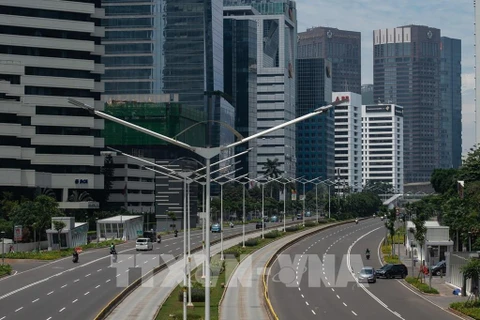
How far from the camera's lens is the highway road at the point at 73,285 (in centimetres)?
6538

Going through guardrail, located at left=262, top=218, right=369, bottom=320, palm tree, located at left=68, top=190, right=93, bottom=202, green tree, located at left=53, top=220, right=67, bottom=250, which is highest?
palm tree, located at left=68, top=190, right=93, bottom=202

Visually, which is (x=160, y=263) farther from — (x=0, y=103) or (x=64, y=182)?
(x=64, y=182)

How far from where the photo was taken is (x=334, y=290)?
81500mm

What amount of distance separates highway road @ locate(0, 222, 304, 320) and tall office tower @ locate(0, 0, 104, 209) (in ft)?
175

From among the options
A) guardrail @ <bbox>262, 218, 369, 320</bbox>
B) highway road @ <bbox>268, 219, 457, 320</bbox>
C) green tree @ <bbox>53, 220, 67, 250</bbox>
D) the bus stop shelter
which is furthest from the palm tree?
green tree @ <bbox>53, 220, 67, 250</bbox>

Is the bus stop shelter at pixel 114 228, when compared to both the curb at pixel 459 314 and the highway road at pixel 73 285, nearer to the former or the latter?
the highway road at pixel 73 285

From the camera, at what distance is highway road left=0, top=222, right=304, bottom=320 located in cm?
6538

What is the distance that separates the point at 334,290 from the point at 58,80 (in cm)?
9967

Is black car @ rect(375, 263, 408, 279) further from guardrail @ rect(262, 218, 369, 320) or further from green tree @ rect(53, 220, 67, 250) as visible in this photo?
green tree @ rect(53, 220, 67, 250)

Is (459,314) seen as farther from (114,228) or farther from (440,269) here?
(114,228)

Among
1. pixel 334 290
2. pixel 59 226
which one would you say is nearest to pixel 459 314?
pixel 334 290

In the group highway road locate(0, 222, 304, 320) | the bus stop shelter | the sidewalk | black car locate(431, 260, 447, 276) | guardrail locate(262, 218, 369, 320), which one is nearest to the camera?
guardrail locate(262, 218, 369, 320)

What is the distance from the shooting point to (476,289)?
7344 centimetres

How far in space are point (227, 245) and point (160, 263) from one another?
3101 cm
